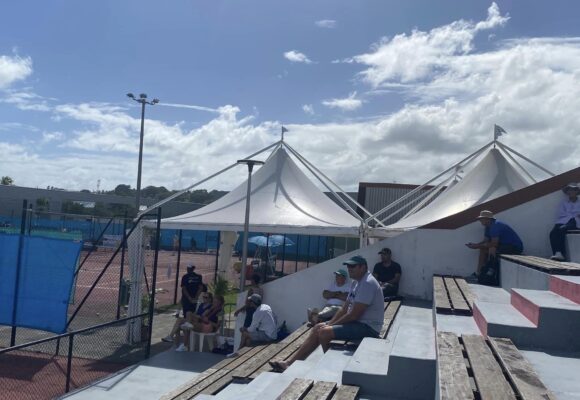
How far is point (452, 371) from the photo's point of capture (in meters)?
3.37

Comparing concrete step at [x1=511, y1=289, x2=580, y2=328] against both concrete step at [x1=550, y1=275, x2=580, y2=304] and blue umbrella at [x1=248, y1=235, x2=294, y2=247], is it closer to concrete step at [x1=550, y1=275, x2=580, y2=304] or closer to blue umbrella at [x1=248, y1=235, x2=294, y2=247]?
concrete step at [x1=550, y1=275, x2=580, y2=304]

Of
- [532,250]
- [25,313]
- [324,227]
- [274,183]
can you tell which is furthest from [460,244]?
[25,313]

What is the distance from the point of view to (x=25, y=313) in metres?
10.1

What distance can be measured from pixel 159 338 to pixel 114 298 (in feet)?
19.3

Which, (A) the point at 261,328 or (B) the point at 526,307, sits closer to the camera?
(B) the point at 526,307

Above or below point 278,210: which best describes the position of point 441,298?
below

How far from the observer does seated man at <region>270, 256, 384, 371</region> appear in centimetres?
595

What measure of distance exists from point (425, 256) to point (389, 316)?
2448 mm

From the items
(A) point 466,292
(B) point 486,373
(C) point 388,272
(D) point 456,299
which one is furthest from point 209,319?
(B) point 486,373

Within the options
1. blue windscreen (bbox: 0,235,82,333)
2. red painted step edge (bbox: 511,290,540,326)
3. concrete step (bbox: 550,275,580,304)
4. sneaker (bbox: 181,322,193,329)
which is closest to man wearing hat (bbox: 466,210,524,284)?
red painted step edge (bbox: 511,290,540,326)

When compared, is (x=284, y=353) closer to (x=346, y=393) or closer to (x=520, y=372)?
(x=346, y=393)

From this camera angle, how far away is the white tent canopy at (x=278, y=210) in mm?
11570

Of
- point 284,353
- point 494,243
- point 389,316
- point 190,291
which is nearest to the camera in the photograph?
point 284,353

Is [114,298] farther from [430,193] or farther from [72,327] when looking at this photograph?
[430,193]
